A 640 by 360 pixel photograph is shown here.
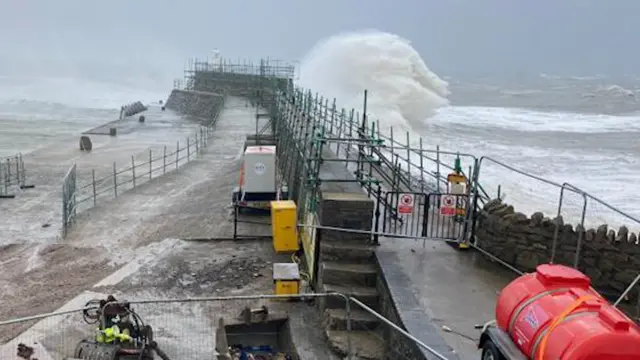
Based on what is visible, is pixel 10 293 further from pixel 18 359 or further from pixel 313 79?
pixel 313 79

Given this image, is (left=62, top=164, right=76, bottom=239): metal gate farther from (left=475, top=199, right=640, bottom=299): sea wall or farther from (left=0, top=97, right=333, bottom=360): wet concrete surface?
(left=475, top=199, right=640, bottom=299): sea wall

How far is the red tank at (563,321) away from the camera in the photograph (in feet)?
16.3

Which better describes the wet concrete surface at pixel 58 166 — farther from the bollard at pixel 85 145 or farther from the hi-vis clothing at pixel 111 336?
the hi-vis clothing at pixel 111 336

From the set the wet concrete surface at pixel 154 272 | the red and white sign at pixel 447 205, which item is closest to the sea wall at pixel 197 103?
the wet concrete surface at pixel 154 272

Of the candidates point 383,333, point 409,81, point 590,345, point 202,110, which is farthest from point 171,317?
point 409,81

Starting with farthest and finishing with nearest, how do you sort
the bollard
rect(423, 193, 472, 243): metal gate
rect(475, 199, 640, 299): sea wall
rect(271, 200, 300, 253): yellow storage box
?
the bollard
rect(271, 200, 300, 253): yellow storage box
rect(423, 193, 472, 243): metal gate
rect(475, 199, 640, 299): sea wall

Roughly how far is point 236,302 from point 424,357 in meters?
4.67

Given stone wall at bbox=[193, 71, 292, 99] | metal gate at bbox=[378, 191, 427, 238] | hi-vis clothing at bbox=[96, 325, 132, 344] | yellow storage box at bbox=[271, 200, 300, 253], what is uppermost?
stone wall at bbox=[193, 71, 292, 99]

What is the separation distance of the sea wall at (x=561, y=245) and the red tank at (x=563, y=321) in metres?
3.08

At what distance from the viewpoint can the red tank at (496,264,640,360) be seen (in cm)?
497

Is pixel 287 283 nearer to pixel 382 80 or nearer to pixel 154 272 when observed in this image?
pixel 154 272

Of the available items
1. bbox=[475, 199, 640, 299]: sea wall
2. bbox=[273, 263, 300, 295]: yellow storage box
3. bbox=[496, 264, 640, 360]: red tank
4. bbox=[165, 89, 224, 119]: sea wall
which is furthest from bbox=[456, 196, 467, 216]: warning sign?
bbox=[165, 89, 224, 119]: sea wall

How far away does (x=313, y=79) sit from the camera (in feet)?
213

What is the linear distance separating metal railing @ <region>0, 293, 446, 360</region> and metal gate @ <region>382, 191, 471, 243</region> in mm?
2175
